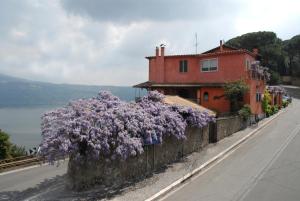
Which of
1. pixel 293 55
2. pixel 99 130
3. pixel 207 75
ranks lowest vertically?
pixel 99 130

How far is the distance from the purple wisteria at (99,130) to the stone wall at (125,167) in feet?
1.57

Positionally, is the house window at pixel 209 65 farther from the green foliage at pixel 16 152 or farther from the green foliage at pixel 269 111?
the green foliage at pixel 16 152

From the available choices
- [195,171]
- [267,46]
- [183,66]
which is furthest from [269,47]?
[195,171]

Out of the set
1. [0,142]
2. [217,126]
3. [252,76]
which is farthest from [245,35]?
[0,142]

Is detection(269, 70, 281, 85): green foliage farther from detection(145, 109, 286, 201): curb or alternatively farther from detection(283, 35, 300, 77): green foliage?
detection(145, 109, 286, 201): curb

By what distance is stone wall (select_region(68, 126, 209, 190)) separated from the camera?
16.0m

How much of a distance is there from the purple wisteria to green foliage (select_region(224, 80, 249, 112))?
70.7 feet

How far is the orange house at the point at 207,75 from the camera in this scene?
4228 centimetres

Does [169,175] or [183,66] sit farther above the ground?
[183,66]

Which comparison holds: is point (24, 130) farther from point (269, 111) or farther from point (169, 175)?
point (169, 175)

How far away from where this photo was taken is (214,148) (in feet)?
87.0

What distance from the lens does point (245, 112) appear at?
3781 centimetres

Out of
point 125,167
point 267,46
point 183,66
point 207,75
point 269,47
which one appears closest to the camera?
point 125,167

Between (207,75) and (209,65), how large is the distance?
1.08 m
